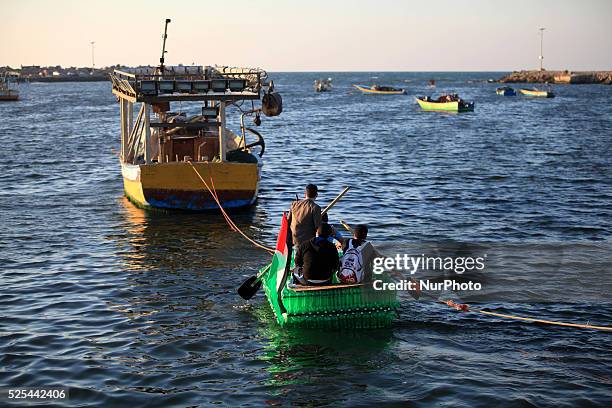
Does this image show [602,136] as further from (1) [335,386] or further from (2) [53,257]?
(1) [335,386]

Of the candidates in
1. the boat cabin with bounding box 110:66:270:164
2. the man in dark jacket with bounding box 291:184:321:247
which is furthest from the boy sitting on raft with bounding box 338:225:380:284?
the boat cabin with bounding box 110:66:270:164

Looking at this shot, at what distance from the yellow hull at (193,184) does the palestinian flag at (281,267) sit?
8.55 m

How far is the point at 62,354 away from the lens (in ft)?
41.0

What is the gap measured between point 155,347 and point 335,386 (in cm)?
331

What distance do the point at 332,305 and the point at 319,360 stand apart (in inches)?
38.3

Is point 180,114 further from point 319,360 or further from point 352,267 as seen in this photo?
point 319,360

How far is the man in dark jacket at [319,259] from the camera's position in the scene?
497 inches

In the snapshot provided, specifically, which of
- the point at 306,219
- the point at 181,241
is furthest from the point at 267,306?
the point at 181,241

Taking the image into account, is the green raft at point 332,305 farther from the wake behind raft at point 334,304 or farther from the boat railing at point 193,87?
the boat railing at point 193,87

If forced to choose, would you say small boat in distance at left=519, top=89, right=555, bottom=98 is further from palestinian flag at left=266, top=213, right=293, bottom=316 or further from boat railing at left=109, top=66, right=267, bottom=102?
palestinian flag at left=266, top=213, right=293, bottom=316

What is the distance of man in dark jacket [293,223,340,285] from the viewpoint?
12.6m

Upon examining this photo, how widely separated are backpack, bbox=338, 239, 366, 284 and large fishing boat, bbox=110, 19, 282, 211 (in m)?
9.42

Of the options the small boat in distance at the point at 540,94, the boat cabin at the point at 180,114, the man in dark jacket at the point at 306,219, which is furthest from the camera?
the small boat in distance at the point at 540,94

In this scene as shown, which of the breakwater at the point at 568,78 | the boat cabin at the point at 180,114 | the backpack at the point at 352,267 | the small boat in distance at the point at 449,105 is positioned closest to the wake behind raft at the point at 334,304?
the backpack at the point at 352,267
